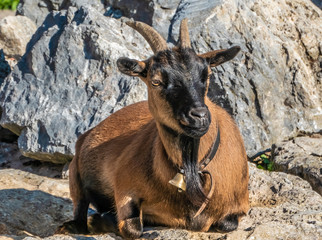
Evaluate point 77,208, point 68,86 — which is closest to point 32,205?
point 77,208

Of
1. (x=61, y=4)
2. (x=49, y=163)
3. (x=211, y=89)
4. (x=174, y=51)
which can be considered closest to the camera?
(x=174, y=51)

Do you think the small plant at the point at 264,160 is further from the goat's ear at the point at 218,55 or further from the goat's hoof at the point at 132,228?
the goat's hoof at the point at 132,228

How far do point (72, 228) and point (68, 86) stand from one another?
8.56 ft

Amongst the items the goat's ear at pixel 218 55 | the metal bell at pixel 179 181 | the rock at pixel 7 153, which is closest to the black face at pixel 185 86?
the goat's ear at pixel 218 55

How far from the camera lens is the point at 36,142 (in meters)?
7.80

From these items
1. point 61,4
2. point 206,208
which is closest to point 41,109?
point 61,4

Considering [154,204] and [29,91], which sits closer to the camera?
[154,204]

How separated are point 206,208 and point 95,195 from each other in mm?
1753

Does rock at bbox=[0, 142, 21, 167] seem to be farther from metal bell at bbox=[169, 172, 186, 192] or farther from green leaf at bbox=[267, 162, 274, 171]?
metal bell at bbox=[169, 172, 186, 192]

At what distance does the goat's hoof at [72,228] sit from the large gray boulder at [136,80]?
1.80m

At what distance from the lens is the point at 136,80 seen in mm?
7684

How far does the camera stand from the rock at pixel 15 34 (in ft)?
36.2

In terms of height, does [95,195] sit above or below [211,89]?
below

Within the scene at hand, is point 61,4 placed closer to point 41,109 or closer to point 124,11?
point 124,11
